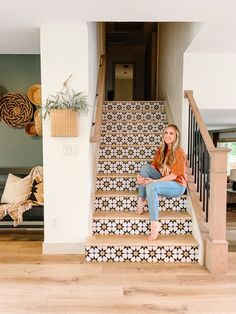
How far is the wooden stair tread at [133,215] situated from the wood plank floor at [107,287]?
0.51m

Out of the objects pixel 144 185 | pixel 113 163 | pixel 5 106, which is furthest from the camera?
pixel 5 106

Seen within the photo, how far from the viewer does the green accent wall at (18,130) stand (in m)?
4.33

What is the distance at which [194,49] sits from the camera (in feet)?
11.6

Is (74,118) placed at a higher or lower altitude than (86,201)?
higher

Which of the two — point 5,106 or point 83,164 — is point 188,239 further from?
point 5,106

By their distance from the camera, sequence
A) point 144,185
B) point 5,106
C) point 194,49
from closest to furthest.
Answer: point 144,185
point 194,49
point 5,106

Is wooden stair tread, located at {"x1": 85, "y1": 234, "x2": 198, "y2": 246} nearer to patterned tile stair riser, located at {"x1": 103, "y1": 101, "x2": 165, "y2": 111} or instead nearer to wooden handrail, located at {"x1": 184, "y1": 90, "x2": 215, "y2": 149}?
wooden handrail, located at {"x1": 184, "y1": 90, "x2": 215, "y2": 149}

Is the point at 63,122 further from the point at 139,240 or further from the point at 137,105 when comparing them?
the point at 137,105

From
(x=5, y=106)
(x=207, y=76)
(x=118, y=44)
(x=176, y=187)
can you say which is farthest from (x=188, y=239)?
(x=118, y=44)

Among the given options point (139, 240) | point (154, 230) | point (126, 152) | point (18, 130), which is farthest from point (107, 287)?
point (18, 130)

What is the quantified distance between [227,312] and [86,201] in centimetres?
164

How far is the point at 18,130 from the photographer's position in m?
4.36

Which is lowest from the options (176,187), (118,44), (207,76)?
(176,187)

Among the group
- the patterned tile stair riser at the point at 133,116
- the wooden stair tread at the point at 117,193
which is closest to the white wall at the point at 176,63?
the patterned tile stair riser at the point at 133,116
